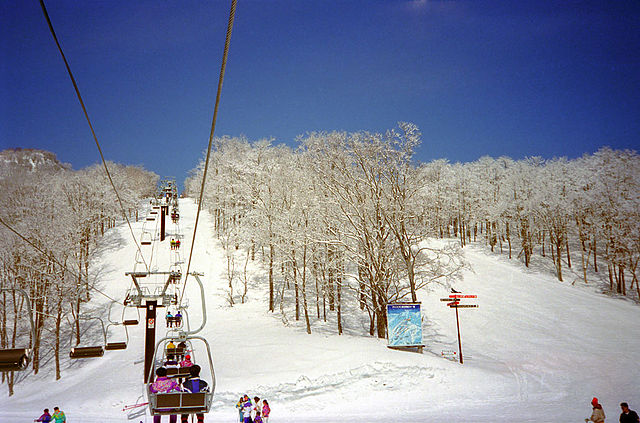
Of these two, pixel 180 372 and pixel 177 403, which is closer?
pixel 177 403

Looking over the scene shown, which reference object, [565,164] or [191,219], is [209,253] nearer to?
[191,219]

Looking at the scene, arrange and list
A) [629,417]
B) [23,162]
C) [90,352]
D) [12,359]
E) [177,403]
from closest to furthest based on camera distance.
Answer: [12,359] → [177,403] → [629,417] → [90,352] → [23,162]

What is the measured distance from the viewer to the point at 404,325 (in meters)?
19.8

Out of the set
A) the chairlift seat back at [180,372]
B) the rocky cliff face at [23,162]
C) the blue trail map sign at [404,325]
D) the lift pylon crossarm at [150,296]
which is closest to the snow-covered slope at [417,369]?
the blue trail map sign at [404,325]

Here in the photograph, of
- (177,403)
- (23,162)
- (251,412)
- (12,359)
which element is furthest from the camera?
(23,162)

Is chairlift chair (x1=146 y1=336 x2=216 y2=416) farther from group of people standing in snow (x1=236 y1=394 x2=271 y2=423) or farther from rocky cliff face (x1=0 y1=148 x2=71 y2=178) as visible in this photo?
rocky cliff face (x1=0 y1=148 x2=71 y2=178)

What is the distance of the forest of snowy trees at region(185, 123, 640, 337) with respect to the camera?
23797 mm

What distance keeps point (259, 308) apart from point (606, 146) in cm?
4408

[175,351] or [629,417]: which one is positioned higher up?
[175,351]

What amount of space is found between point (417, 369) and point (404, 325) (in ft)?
7.57

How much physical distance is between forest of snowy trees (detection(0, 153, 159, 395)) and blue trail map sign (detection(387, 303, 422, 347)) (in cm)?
1407

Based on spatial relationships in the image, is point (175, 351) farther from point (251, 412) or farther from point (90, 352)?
point (251, 412)

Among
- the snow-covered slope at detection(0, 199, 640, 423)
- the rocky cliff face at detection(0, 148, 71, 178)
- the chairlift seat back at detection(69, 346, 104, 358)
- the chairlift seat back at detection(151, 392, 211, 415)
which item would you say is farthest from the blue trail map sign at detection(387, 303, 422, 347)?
the rocky cliff face at detection(0, 148, 71, 178)

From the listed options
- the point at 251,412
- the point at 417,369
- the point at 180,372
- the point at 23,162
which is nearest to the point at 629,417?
the point at 417,369
